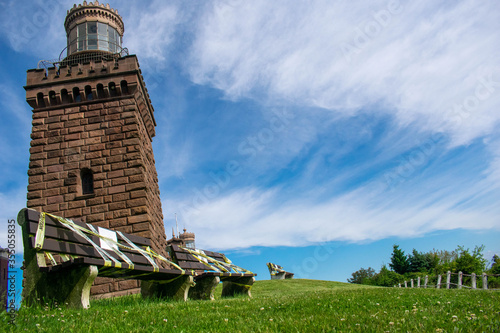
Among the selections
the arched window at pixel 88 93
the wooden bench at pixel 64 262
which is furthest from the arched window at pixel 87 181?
the wooden bench at pixel 64 262

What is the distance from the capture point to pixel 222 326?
3959 mm

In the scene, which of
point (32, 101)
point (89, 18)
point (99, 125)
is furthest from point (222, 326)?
point (89, 18)

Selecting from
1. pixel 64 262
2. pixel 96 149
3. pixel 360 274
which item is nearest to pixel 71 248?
pixel 64 262

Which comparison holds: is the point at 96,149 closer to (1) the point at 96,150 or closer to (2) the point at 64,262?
(1) the point at 96,150

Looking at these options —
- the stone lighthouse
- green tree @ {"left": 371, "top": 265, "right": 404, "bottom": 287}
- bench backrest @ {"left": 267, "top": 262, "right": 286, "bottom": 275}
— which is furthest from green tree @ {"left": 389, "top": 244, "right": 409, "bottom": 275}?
the stone lighthouse

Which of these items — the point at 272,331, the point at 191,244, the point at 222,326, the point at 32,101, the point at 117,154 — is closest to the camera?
the point at 272,331

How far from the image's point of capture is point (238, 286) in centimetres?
978

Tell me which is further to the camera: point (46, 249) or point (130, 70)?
point (130, 70)

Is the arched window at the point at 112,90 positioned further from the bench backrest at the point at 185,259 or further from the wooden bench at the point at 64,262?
the wooden bench at the point at 64,262

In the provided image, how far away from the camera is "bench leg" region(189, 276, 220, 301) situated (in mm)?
8047

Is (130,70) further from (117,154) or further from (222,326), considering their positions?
(222,326)

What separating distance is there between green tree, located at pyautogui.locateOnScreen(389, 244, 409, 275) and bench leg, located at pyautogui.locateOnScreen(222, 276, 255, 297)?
1881 inches

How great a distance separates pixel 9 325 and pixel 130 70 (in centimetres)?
1297

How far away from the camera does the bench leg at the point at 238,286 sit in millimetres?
9695
